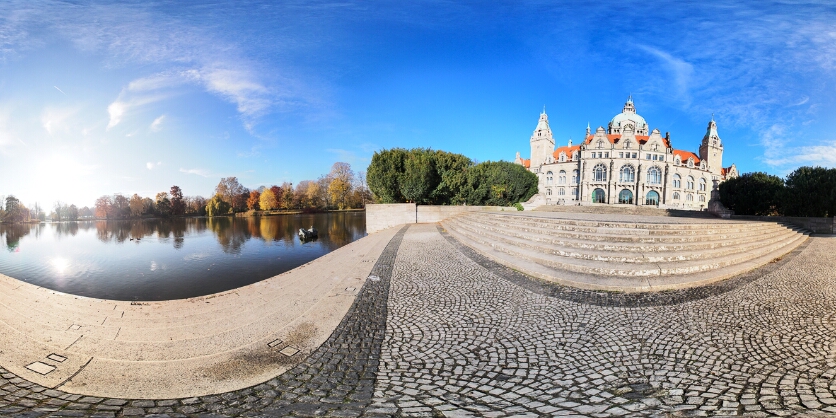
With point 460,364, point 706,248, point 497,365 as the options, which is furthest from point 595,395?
point 706,248

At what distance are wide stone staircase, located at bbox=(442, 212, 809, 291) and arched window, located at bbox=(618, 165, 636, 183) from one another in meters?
55.1

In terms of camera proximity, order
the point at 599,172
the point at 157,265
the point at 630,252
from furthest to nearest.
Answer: the point at 599,172 → the point at 157,265 → the point at 630,252

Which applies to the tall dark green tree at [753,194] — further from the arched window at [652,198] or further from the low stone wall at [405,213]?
the arched window at [652,198]

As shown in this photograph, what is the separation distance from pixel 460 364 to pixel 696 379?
251 centimetres

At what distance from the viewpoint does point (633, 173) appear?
59.5 m

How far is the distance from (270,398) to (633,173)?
71308 millimetres

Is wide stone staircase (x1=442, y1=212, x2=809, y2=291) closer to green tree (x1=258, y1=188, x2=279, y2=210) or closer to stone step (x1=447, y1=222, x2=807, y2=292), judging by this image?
stone step (x1=447, y1=222, x2=807, y2=292)

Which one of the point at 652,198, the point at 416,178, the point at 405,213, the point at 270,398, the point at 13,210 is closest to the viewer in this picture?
the point at 270,398

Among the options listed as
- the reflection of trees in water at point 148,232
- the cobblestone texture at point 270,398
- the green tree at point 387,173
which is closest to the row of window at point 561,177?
the green tree at point 387,173

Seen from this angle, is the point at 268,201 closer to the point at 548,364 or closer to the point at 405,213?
the point at 405,213

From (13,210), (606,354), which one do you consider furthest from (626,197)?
(13,210)

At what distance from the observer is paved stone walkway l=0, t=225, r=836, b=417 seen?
303 centimetres

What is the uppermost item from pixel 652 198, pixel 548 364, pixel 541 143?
pixel 541 143

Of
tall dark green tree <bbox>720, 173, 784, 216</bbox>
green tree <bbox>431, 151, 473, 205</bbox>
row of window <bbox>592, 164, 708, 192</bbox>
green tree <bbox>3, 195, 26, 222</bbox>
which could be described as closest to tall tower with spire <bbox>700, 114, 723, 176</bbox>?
row of window <bbox>592, 164, 708, 192</bbox>
